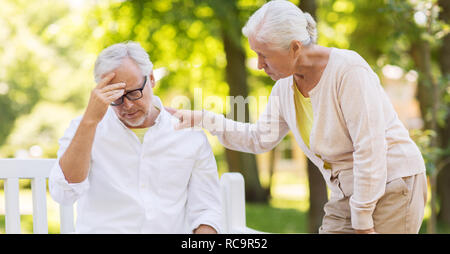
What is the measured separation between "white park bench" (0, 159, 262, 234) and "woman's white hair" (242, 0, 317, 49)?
40.2 inches

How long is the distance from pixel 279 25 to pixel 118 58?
2.66 ft

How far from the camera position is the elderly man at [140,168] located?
8.93ft

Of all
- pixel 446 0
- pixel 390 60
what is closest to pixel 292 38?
pixel 390 60

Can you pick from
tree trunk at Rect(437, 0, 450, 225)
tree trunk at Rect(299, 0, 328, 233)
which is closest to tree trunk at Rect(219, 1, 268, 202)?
tree trunk at Rect(299, 0, 328, 233)

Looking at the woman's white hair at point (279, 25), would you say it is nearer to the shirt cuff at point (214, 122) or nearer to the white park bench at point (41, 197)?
the shirt cuff at point (214, 122)

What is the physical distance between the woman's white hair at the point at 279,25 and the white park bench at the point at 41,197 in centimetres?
102

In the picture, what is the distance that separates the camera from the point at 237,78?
10.8 m

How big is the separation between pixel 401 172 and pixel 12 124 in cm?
2173

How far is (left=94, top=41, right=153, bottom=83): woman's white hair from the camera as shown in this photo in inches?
104

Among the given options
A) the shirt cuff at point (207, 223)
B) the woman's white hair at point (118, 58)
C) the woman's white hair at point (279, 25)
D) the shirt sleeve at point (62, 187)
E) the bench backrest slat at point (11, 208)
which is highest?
the woman's white hair at point (279, 25)

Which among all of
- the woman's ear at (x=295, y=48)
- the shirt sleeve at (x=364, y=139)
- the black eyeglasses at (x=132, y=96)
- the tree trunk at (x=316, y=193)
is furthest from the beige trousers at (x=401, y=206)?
the tree trunk at (x=316, y=193)

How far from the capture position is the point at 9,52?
1809 cm

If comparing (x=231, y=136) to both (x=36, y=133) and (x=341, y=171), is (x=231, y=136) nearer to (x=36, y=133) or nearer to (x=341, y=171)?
(x=341, y=171)

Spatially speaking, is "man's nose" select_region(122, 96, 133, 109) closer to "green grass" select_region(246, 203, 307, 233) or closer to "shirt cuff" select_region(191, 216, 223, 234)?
"shirt cuff" select_region(191, 216, 223, 234)
